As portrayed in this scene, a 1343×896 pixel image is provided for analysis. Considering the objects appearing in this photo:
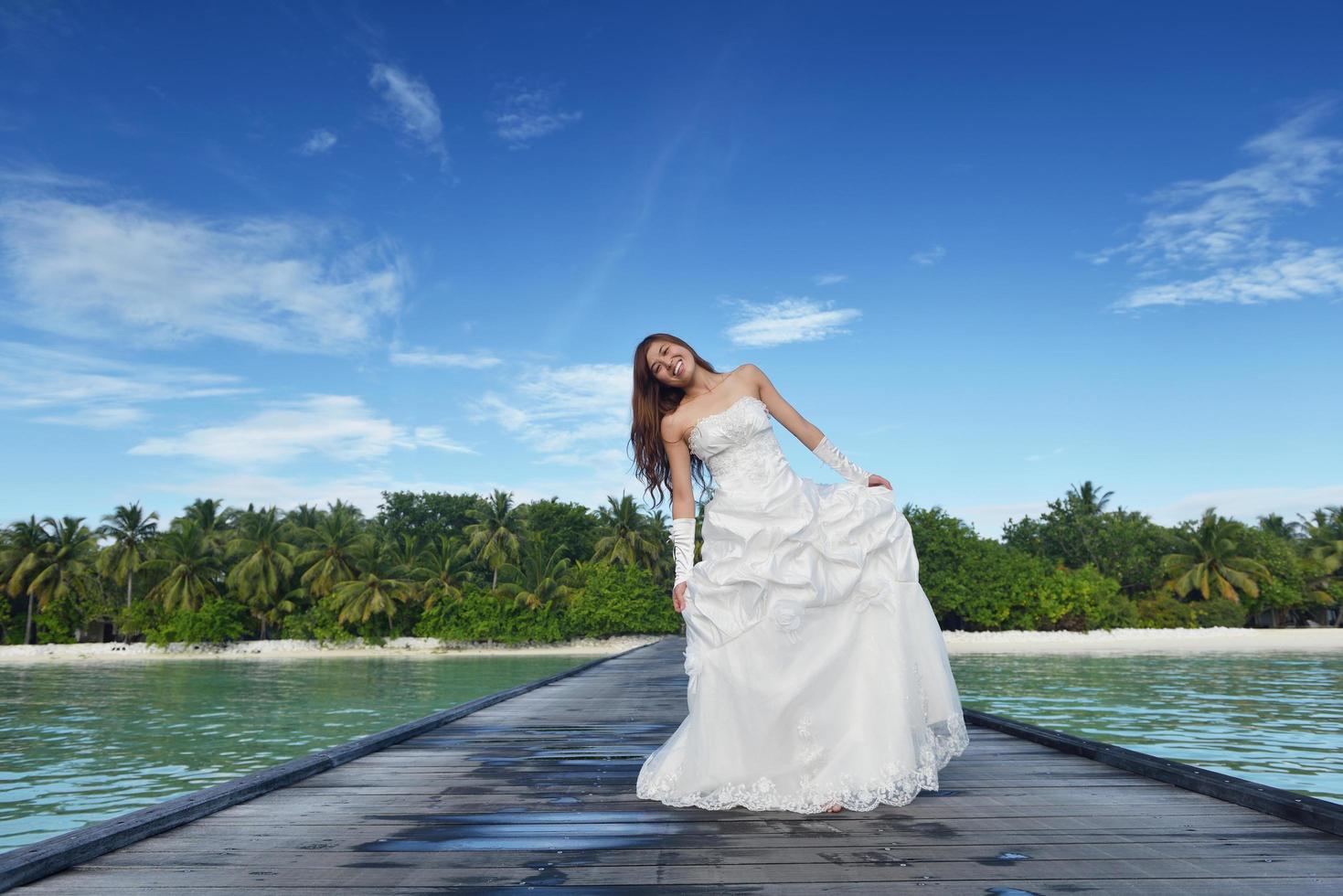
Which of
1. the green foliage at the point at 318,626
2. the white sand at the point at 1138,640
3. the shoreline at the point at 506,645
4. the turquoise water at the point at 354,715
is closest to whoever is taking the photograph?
the turquoise water at the point at 354,715

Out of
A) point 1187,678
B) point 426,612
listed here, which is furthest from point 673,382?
point 426,612

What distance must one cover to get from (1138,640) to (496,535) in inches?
1380

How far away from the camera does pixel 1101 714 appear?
14.5m

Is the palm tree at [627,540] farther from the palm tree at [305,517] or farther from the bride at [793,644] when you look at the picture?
the bride at [793,644]

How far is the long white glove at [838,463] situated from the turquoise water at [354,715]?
721 centimetres

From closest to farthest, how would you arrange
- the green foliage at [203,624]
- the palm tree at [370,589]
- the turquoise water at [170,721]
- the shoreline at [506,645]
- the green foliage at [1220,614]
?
1. the turquoise water at [170,721]
2. the palm tree at [370,589]
3. the shoreline at [506,645]
4. the green foliage at [203,624]
5. the green foliage at [1220,614]

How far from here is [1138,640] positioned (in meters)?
45.2

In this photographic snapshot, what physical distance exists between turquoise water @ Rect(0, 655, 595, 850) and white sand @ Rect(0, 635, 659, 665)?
9.82m

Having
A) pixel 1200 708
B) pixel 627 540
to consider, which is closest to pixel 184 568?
pixel 627 540

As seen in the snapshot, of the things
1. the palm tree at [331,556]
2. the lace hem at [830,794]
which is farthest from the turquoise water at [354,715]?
the palm tree at [331,556]

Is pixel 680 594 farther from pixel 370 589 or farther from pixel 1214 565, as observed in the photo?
pixel 1214 565

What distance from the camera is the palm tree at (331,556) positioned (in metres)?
44.3

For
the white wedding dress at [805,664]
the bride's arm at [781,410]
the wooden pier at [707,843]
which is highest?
the bride's arm at [781,410]

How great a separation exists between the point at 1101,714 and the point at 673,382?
1362cm
